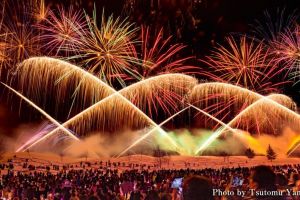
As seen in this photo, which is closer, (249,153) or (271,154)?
(271,154)

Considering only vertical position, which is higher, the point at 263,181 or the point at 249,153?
the point at 249,153

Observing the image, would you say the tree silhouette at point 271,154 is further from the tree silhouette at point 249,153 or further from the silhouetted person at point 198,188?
the silhouetted person at point 198,188

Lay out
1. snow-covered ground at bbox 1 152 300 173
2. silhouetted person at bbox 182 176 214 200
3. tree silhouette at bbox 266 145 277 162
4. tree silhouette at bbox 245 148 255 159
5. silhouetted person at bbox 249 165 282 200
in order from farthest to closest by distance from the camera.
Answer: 1. tree silhouette at bbox 245 148 255 159
2. tree silhouette at bbox 266 145 277 162
3. snow-covered ground at bbox 1 152 300 173
4. silhouetted person at bbox 249 165 282 200
5. silhouetted person at bbox 182 176 214 200

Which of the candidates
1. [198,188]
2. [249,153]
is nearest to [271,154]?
[249,153]

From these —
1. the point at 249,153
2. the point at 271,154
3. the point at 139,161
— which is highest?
the point at 249,153

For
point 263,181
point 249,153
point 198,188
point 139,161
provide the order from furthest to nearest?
point 249,153 → point 139,161 → point 263,181 → point 198,188

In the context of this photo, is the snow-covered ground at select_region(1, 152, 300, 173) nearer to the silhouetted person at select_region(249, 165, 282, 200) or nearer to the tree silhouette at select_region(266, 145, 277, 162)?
the tree silhouette at select_region(266, 145, 277, 162)

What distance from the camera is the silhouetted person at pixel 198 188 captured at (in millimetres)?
5359

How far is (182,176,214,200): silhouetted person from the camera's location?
17.6 ft

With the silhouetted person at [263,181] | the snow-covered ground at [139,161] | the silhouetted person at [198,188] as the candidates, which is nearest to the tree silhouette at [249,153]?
the snow-covered ground at [139,161]

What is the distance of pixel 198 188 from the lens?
5.36 meters

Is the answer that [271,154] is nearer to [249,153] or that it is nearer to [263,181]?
[249,153]

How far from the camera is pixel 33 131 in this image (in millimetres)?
47406

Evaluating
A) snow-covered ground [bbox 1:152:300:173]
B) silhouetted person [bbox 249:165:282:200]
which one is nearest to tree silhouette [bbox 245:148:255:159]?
snow-covered ground [bbox 1:152:300:173]
